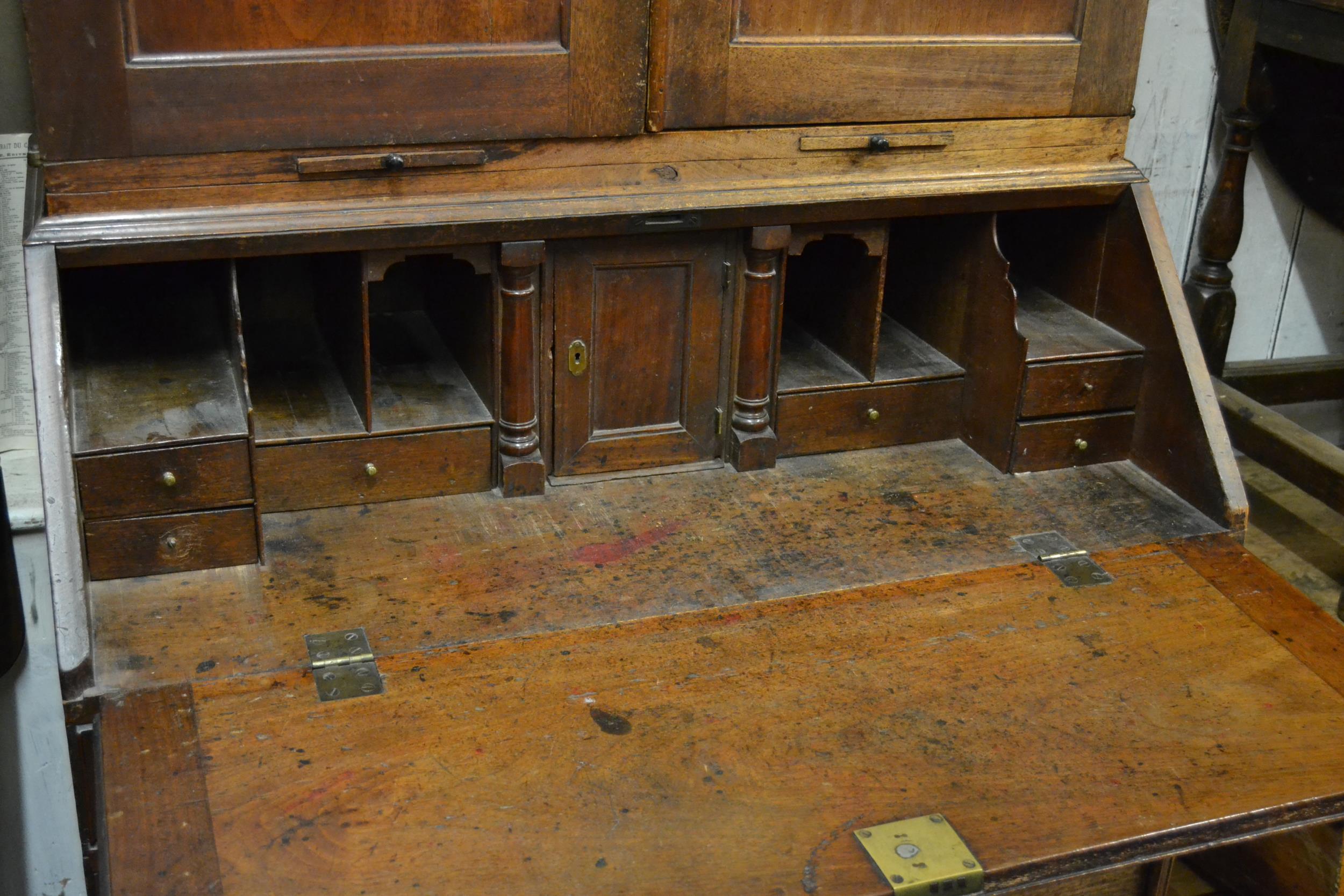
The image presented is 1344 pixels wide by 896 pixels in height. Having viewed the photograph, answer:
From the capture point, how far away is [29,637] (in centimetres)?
207

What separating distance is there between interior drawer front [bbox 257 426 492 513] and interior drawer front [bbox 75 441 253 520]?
0.36 ft

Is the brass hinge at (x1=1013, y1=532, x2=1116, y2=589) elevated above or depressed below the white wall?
below

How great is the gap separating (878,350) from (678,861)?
111 cm

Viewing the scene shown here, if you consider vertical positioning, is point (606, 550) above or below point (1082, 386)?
below

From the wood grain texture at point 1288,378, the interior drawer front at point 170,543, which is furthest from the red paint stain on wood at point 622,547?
the wood grain texture at point 1288,378

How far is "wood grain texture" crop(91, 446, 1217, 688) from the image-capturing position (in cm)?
170

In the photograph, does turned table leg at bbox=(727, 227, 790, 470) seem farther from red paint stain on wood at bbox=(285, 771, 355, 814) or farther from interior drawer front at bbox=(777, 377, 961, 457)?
red paint stain on wood at bbox=(285, 771, 355, 814)

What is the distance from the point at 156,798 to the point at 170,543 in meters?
0.44

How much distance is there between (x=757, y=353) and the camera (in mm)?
2061

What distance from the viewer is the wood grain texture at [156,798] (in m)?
1.31

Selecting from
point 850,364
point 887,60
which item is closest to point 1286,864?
point 850,364

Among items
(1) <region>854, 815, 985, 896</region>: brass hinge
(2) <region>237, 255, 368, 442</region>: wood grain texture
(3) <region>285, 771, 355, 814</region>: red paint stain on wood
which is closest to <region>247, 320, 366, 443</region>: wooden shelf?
(2) <region>237, 255, 368, 442</region>: wood grain texture

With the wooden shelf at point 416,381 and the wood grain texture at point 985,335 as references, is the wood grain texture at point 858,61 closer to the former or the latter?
the wood grain texture at point 985,335

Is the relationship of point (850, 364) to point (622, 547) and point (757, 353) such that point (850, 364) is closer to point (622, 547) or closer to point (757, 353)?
point (757, 353)
